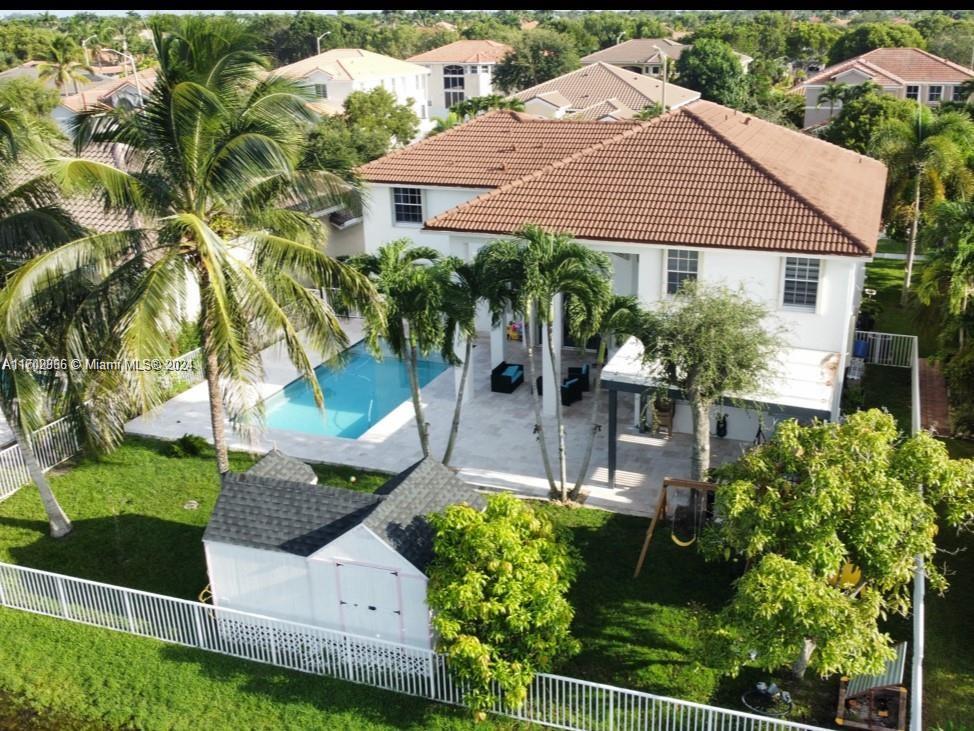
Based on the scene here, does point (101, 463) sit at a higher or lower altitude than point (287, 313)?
lower

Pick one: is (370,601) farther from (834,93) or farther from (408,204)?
(834,93)

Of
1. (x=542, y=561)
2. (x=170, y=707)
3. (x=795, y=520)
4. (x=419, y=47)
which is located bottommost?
(x=170, y=707)

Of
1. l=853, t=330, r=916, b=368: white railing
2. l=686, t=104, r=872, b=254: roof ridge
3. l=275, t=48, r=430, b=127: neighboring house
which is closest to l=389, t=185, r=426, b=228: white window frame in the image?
l=686, t=104, r=872, b=254: roof ridge

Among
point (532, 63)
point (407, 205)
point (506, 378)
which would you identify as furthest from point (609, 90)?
point (506, 378)

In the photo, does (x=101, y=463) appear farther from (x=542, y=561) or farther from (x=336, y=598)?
(x=542, y=561)

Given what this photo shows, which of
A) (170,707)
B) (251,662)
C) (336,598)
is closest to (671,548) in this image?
(336,598)
